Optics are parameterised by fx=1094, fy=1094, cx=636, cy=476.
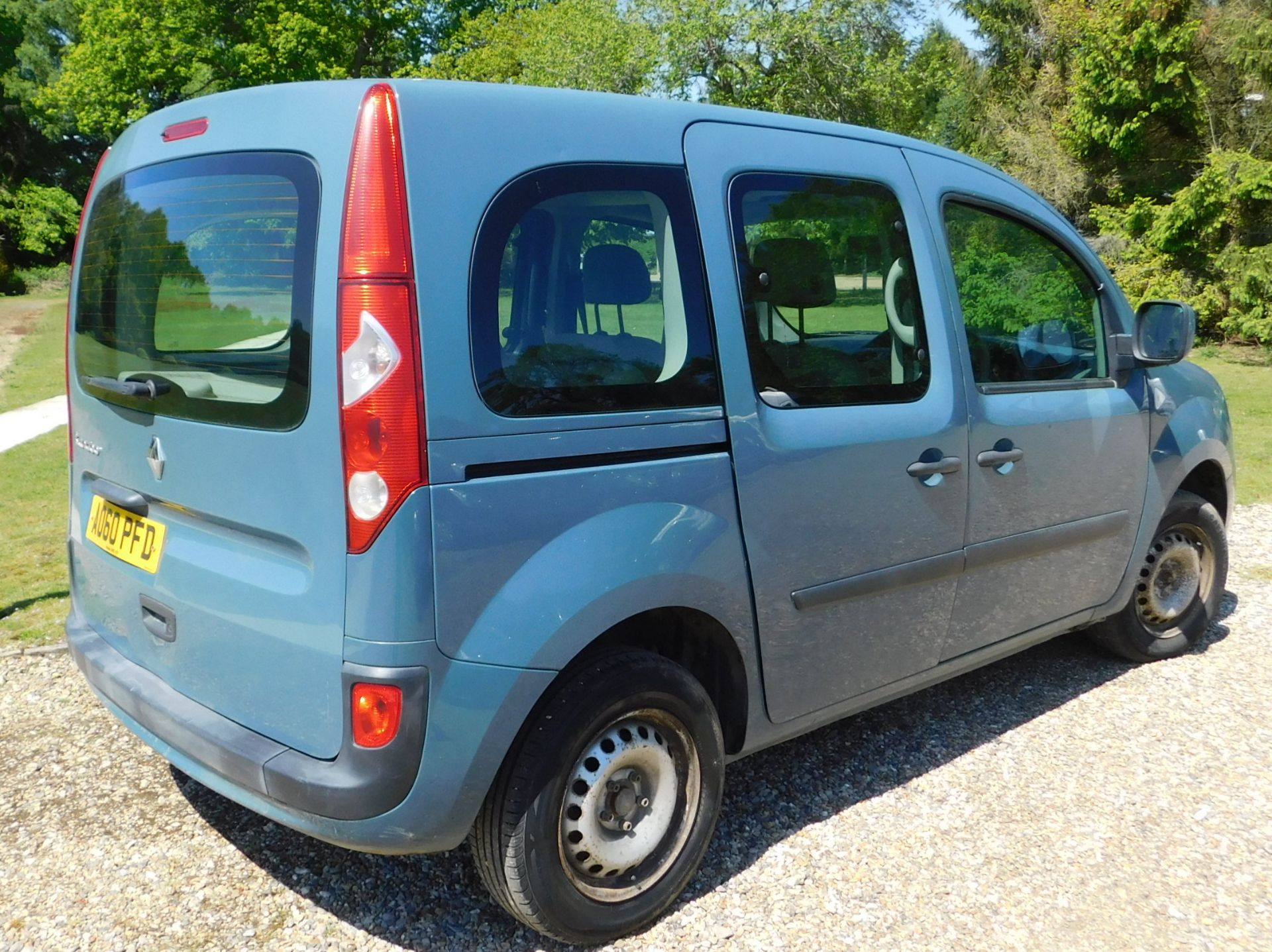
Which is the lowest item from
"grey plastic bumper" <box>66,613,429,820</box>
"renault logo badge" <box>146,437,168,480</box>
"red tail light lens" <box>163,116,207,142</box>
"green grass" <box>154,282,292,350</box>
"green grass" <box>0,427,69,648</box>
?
"green grass" <box>0,427,69,648</box>

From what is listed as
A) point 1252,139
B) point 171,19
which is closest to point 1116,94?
→ point 1252,139

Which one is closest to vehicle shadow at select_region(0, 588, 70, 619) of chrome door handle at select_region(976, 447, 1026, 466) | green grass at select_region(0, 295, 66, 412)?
chrome door handle at select_region(976, 447, 1026, 466)

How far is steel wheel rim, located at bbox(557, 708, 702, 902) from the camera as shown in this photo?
2.67 meters

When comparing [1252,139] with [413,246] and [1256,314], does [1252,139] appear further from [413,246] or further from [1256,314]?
[413,246]

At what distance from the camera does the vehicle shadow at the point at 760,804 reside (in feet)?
9.55

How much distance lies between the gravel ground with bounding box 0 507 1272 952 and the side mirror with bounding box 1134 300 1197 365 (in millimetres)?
1395

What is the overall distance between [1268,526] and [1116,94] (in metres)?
16.5

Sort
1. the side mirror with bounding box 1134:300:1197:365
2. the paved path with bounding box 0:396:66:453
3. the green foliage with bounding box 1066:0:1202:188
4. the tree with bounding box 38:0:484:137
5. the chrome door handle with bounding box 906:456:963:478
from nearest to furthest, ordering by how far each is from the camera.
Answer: the chrome door handle with bounding box 906:456:963:478
the side mirror with bounding box 1134:300:1197:365
the paved path with bounding box 0:396:66:453
the green foliage with bounding box 1066:0:1202:188
the tree with bounding box 38:0:484:137

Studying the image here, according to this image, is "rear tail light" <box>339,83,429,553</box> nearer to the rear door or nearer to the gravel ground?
the rear door

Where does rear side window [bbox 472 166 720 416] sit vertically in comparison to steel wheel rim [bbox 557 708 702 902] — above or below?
above

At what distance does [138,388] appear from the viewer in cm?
272

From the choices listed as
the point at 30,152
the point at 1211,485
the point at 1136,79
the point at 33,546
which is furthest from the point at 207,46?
the point at 1211,485

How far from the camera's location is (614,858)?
109 inches

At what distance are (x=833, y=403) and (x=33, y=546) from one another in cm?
543
